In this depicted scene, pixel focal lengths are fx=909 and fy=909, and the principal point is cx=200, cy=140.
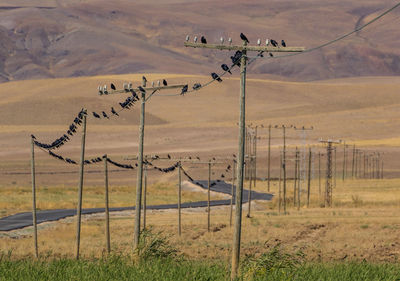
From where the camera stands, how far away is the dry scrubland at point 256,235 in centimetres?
4212

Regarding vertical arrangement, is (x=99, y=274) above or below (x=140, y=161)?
below

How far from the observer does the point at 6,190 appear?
335ft

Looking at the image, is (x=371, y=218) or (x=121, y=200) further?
(x=121, y=200)

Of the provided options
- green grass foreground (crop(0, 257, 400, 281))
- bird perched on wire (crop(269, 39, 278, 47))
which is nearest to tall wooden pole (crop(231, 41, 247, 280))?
green grass foreground (crop(0, 257, 400, 281))

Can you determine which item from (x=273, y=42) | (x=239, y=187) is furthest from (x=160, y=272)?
(x=273, y=42)

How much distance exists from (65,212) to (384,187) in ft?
159

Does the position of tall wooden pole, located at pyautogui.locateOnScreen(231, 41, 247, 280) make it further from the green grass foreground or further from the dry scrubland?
the dry scrubland

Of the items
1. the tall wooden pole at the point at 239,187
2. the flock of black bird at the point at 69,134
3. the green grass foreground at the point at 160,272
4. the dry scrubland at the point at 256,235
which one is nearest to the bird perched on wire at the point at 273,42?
the tall wooden pole at the point at 239,187

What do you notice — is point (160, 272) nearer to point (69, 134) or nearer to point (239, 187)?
point (239, 187)

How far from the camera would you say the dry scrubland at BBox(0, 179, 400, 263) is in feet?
138

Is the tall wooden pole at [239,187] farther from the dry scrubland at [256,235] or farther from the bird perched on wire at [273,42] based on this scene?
the dry scrubland at [256,235]

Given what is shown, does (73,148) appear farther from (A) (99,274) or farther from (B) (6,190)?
(A) (99,274)

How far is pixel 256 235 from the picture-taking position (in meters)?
51.3

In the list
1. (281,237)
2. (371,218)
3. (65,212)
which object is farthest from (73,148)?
(281,237)
